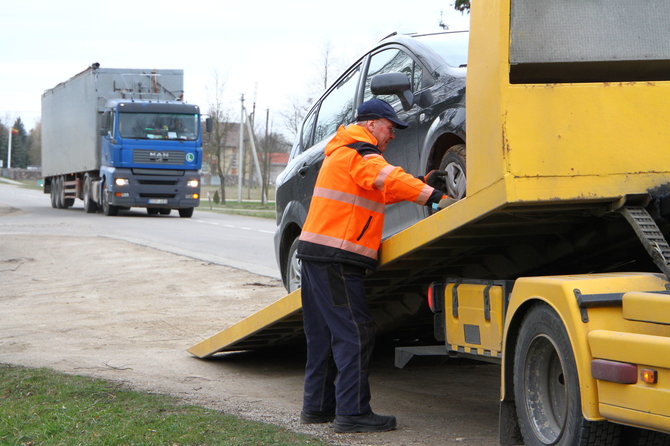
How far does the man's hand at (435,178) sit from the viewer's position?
20.0 ft

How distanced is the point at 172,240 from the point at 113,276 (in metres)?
6.48

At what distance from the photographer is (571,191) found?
4684 millimetres

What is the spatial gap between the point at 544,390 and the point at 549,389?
0.02m

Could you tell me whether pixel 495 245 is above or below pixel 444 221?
below

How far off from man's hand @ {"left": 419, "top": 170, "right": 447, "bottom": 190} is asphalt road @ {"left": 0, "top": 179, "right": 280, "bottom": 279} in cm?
857

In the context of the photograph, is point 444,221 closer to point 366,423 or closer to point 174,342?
point 366,423

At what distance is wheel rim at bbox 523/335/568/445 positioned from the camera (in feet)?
15.5

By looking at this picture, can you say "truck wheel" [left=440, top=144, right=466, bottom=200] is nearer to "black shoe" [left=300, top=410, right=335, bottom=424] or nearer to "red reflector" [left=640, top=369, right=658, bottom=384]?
"black shoe" [left=300, top=410, right=335, bottom=424]

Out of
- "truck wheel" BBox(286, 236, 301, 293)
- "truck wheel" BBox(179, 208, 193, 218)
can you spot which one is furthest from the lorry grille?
"truck wheel" BBox(286, 236, 301, 293)

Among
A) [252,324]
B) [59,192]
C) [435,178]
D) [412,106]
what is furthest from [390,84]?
[59,192]

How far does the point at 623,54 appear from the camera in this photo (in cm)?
499

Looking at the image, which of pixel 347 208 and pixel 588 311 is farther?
pixel 347 208

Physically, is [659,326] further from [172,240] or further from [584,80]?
[172,240]

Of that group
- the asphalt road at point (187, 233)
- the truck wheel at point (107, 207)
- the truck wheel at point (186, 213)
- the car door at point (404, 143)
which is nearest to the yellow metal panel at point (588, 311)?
the car door at point (404, 143)
